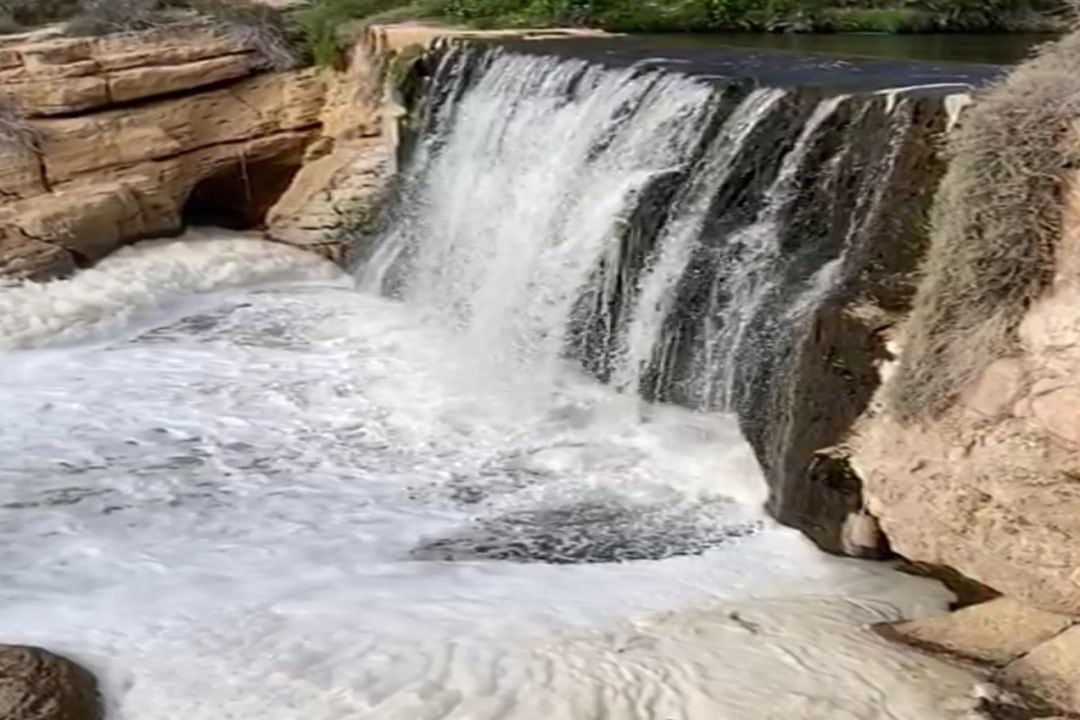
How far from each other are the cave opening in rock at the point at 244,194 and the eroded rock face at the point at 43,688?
584 centimetres

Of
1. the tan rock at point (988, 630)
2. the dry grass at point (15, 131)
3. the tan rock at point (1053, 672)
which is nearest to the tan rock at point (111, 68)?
the dry grass at point (15, 131)

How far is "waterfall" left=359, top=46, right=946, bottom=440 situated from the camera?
18.9ft

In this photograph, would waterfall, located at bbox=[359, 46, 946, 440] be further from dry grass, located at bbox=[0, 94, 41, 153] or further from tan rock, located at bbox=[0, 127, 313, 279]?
dry grass, located at bbox=[0, 94, 41, 153]

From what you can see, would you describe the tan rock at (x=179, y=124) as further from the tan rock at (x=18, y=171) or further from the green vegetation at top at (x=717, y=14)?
the green vegetation at top at (x=717, y=14)

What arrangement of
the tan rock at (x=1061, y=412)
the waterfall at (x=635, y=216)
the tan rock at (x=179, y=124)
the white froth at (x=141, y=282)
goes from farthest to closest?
the tan rock at (x=179, y=124) → the white froth at (x=141, y=282) → the waterfall at (x=635, y=216) → the tan rock at (x=1061, y=412)

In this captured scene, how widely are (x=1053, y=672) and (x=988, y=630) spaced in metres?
0.32

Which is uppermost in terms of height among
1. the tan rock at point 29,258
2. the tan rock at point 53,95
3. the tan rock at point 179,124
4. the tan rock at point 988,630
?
the tan rock at point 53,95

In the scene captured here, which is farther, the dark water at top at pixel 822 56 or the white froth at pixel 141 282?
the white froth at pixel 141 282

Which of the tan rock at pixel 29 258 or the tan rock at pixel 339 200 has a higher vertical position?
the tan rock at pixel 339 200

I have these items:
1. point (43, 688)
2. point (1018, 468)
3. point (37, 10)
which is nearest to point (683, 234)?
point (1018, 468)

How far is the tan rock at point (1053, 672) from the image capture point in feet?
13.0

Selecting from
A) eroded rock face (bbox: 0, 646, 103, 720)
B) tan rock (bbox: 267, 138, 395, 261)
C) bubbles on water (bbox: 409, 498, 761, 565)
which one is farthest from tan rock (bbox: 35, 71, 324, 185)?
eroded rock face (bbox: 0, 646, 103, 720)

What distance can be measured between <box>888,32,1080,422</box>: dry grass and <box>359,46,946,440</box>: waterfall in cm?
65

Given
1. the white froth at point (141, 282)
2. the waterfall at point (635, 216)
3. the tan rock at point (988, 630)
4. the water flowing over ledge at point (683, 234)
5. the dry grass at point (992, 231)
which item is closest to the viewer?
the tan rock at point (988, 630)
